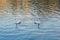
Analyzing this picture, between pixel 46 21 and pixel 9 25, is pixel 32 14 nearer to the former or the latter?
pixel 46 21

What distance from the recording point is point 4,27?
3646 millimetres

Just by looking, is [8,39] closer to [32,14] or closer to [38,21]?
[38,21]

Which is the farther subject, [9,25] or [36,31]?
[9,25]

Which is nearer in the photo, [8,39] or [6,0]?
[8,39]

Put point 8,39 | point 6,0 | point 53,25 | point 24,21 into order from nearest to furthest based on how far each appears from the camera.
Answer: point 8,39 < point 53,25 < point 24,21 < point 6,0

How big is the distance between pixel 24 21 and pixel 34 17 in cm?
34

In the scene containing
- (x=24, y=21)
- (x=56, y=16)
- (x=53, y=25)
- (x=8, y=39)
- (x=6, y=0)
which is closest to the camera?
(x=8, y=39)

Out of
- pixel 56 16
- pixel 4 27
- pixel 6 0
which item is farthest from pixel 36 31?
pixel 6 0

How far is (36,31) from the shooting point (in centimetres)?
344

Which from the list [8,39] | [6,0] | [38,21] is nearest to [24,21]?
[38,21]

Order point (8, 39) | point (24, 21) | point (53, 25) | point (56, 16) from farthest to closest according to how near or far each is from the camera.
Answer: point (56, 16)
point (24, 21)
point (53, 25)
point (8, 39)

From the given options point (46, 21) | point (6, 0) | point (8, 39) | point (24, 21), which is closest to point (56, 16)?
point (46, 21)

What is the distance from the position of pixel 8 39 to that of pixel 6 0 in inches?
159

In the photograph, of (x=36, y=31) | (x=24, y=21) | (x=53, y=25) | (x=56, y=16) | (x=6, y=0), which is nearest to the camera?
(x=36, y=31)
